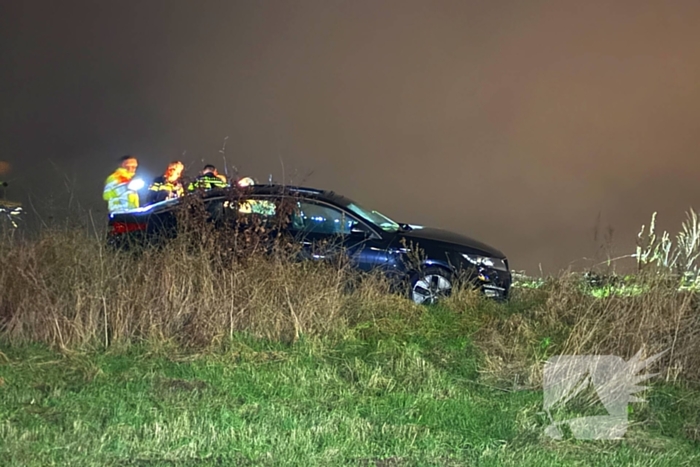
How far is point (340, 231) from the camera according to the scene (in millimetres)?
8055

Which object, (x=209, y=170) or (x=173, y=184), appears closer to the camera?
(x=173, y=184)

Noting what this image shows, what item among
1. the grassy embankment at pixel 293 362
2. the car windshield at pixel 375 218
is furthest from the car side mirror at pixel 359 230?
the grassy embankment at pixel 293 362

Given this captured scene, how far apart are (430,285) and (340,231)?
1.28m

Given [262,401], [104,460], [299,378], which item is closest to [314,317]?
[299,378]

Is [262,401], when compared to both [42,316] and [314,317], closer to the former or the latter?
[314,317]

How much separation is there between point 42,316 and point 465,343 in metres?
3.75

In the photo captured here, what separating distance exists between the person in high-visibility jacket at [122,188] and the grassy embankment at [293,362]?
2796mm

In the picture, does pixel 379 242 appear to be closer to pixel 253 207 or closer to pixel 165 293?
pixel 253 207

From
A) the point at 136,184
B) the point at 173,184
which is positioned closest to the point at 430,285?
the point at 173,184

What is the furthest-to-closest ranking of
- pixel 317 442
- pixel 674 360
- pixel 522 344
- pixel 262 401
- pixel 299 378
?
pixel 522 344 < pixel 674 360 < pixel 299 378 < pixel 262 401 < pixel 317 442

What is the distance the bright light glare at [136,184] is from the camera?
31.7 ft

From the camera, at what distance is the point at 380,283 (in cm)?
716

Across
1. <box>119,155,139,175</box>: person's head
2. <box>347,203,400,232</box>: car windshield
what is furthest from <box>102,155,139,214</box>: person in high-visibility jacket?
<box>347,203,400,232</box>: car windshield

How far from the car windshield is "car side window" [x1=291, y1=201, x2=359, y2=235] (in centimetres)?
22
